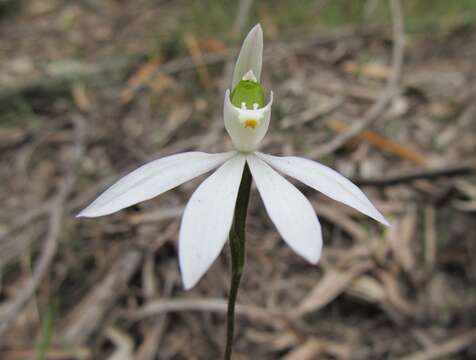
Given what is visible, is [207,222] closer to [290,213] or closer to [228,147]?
[290,213]

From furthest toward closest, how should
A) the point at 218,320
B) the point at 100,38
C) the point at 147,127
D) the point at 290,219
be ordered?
1. the point at 100,38
2. the point at 147,127
3. the point at 218,320
4. the point at 290,219

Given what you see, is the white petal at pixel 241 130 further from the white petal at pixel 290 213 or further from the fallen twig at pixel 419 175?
the fallen twig at pixel 419 175

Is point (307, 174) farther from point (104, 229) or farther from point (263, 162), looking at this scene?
point (104, 229)

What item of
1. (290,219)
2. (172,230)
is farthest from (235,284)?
(172,230)

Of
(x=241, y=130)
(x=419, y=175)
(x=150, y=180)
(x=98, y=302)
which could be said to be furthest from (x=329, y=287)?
(x=150, y=180)

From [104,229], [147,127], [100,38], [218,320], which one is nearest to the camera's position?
[218,320]

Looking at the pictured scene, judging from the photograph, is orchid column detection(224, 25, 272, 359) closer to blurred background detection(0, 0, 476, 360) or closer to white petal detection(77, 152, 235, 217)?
white petal detection(77, 152, 235, 217)

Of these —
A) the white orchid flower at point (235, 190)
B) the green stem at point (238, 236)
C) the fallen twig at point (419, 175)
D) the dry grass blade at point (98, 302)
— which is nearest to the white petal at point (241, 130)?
the white orchid flower at point (235, 190)
